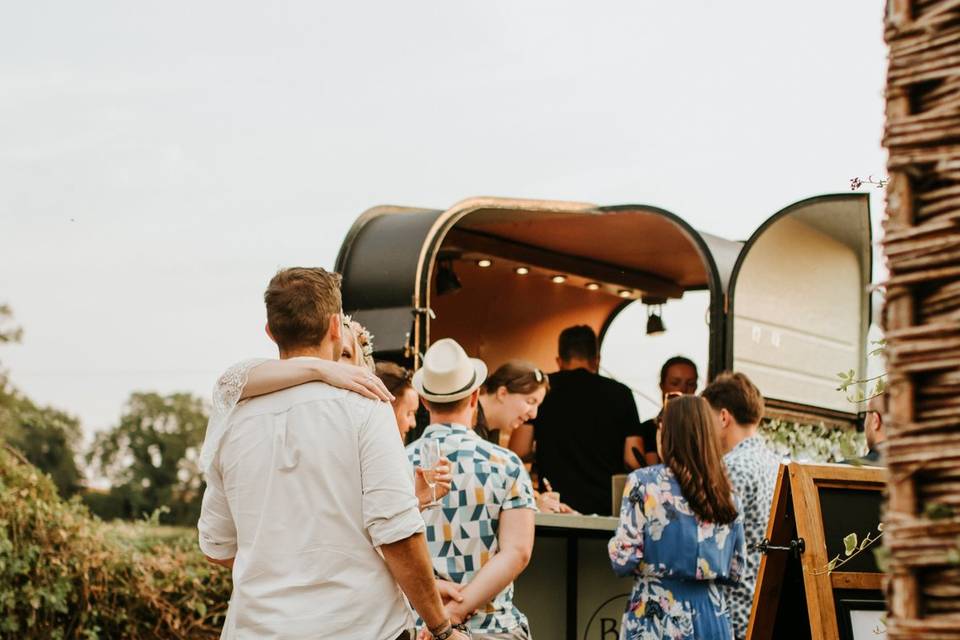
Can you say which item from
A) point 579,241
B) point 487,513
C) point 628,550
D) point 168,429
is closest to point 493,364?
point 579,241

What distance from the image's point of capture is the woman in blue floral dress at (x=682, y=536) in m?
4.95

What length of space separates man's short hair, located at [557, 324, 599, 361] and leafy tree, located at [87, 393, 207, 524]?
152ft

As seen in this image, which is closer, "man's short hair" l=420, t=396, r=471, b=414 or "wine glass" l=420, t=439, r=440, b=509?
"wine glass" l=420, t=439, r=440, b=509

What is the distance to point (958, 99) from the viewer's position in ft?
4.40

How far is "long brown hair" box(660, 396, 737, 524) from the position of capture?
4961mm

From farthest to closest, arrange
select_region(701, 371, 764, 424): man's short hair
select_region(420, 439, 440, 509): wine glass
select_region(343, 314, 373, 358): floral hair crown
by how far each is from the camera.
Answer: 1. select_region(701, 371, 764, 424): man's short hair
2. select_region(343, 314, 373, 358): floral hair crown
3. select_region(420, 439, 440, 509): wine glass

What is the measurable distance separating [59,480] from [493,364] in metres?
46.8

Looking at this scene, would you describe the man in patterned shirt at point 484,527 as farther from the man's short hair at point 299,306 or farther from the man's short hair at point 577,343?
the man's short hair at point 577,343

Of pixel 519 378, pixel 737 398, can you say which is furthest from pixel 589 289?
pixel 519 378

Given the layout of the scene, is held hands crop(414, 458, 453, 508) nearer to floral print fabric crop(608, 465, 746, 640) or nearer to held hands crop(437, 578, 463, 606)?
held hands crop(437, 578, 463, 606)

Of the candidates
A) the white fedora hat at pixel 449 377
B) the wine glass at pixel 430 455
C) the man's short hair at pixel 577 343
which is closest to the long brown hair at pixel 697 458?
the white fedora hat at pixel 449 377

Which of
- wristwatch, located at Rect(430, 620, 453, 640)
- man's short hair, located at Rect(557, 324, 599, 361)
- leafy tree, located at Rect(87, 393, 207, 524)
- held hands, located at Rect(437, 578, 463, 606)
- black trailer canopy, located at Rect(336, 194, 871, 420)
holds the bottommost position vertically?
leafy tree, located at Rect(87, 393, 207, 524)

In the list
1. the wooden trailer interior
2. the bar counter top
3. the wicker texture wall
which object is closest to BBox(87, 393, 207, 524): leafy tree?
the wooden trailer interior

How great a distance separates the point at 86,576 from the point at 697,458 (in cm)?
491
